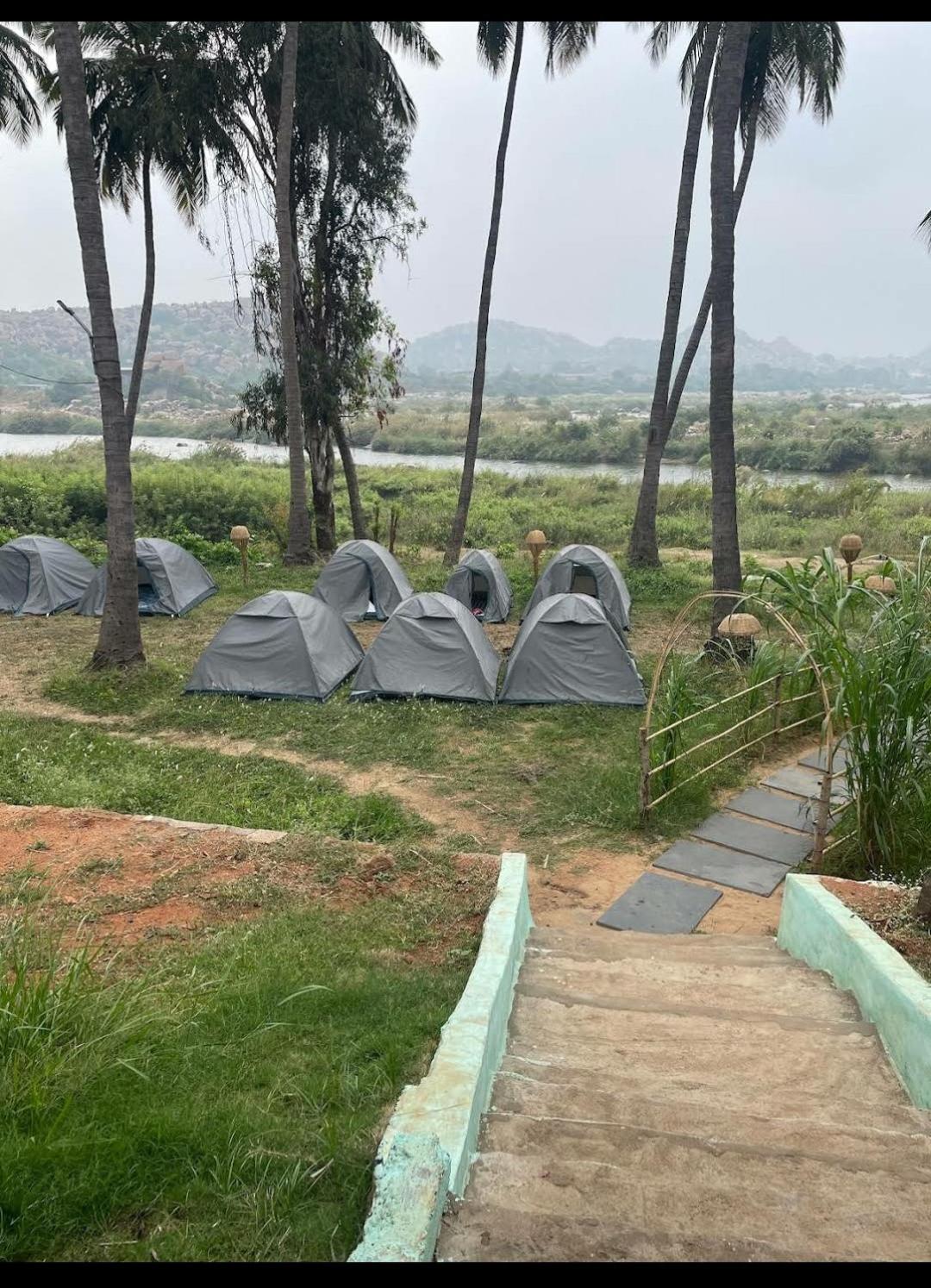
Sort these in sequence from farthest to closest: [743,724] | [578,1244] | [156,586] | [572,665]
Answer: [156,586], [572,665], [743,724], [578,1244]

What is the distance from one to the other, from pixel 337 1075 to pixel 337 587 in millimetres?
11072

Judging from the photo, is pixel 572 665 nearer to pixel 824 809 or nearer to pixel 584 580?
pixel 584 580

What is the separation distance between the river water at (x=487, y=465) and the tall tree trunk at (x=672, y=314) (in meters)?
15.3

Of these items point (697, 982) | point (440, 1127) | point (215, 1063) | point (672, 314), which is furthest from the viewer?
point (672, 314)

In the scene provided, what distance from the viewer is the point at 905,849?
565cm

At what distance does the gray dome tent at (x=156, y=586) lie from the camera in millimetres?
14039

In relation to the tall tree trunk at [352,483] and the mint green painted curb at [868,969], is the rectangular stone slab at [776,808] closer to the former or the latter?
the mint green painted curb at [868,969]

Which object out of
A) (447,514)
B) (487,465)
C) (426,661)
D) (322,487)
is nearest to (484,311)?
(322,487)

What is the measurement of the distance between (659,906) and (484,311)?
44.8 ft

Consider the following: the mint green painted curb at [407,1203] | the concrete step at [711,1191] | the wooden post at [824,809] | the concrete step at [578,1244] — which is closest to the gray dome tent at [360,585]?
the wooden post at [824,809]

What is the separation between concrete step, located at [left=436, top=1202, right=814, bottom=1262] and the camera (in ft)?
6.28

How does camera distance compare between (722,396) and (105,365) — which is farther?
(722,396)

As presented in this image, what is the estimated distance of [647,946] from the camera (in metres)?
4.83

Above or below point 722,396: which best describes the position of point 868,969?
below
